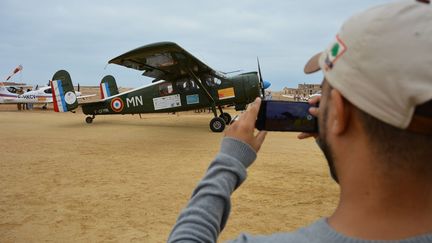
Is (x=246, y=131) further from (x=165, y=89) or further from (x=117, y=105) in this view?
(x=117, y=105)

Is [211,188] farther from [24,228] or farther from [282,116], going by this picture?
[24,228]

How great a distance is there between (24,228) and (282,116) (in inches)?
134

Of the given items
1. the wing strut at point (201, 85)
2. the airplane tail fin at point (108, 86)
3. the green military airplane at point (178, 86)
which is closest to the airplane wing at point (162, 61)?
the green military airplane at point (178, 86)

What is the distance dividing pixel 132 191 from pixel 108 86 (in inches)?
660

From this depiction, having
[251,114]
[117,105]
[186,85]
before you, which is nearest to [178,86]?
[186,85]

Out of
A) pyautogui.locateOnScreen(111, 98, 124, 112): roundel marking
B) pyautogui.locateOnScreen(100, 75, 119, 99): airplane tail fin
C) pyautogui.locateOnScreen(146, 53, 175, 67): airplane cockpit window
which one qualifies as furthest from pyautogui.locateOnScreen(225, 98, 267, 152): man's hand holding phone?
pyautogui.locateOnScreen(100, 75, 119, 99): airplane tail fin

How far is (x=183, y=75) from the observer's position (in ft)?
44.2

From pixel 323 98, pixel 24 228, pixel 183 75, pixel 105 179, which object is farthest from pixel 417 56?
pixel 183 75

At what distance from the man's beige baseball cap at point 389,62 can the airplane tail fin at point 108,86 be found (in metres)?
21.0

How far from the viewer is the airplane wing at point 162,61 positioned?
1051 centimetres

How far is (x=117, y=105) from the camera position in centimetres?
1541

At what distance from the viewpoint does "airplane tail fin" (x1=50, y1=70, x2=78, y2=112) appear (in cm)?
1730

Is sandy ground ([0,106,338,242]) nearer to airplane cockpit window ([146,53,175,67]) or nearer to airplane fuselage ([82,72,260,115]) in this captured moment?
airplane cockpit window ([146,53,175,67])

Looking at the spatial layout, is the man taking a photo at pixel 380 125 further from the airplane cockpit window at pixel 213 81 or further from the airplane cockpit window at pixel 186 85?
the airplane cockpit window at pixel 186 85
